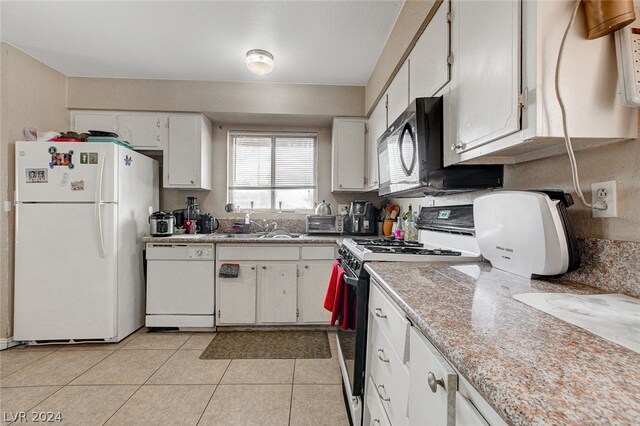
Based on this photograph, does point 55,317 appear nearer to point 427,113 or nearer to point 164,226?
point 164,226

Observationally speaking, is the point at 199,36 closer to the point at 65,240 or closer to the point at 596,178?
the point at 65,240

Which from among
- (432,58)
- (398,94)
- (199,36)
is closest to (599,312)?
(432,58)

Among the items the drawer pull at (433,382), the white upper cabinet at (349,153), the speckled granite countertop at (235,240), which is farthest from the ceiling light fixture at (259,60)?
the drawer pull at (433,382)

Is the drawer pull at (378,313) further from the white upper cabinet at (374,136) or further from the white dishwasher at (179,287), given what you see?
the white dishwasher at (179,287)

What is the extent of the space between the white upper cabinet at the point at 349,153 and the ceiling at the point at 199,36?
471 mm

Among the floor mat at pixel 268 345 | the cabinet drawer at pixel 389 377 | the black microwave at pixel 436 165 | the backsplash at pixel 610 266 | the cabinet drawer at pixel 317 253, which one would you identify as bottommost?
the floor mat at pixel 268 345

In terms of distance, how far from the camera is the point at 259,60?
235 cm

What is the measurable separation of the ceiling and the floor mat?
255 centimetres

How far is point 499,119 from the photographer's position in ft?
3.08

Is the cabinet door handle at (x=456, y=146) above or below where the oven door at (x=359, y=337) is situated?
above

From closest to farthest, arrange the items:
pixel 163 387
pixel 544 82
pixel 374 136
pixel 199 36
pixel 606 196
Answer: pixel 544 82
pixel 606 196
pixel 163 387
pixel 199 36
pixel 374 136

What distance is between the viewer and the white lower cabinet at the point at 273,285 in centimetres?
268

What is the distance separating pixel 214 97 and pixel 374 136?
1.73 meters

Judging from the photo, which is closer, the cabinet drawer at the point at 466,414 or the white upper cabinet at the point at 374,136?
the cabinet drawer at the point at 466,414
